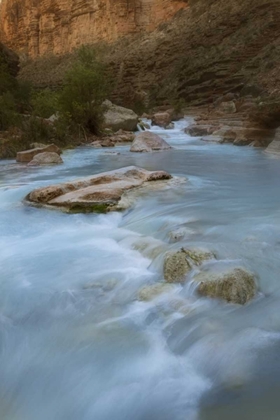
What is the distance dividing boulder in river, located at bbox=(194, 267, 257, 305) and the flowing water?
2.7 inches

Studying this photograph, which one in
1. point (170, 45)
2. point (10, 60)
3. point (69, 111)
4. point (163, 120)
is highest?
point (170, 45)

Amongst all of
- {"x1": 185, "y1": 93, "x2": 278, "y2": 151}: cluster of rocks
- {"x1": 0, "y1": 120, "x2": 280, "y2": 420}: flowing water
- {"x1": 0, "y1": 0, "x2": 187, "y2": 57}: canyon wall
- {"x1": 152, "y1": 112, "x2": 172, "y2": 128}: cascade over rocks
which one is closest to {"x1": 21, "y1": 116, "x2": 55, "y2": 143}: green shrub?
{"x1": 185, "y1": 93, "x2": 278, "y2": 151}: cluster of rocks

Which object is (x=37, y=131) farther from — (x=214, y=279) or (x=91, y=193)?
(x=214, y=279)

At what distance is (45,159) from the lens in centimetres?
1147

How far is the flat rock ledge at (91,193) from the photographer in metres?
5.82

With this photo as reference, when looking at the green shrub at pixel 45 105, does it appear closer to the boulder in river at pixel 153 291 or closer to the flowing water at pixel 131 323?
the flowing water at pixel 131 323

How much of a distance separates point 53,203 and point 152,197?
1.46 m

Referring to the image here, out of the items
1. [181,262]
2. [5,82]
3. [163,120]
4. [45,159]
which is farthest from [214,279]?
[5,82]

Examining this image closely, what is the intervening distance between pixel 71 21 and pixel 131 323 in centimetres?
6625

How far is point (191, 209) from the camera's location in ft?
18.5

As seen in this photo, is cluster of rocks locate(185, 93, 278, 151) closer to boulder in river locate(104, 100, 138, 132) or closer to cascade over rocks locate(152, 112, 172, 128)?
cascade over rocks locate(152, 112, 172, 128)

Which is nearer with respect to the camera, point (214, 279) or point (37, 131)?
point (214, 279)

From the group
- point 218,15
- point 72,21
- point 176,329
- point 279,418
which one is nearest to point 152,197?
point 176,329

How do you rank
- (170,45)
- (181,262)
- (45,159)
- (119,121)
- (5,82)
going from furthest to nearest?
(170,45) < (5,82) < (119,121) < (45,159) < (181,262)
